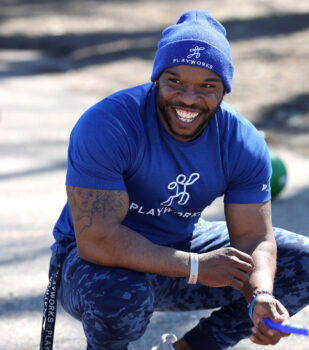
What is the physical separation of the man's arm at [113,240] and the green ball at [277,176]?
9.59 ft

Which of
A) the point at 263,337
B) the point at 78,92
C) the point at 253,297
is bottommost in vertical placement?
the point at 263,337

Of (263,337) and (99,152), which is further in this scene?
(99,152)

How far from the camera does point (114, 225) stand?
2902 mm

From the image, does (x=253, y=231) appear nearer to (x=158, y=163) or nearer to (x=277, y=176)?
(x=158, y=163)

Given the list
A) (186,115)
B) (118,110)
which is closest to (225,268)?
(186,115)

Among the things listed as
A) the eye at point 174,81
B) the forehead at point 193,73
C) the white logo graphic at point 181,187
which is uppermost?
the forehead at point 193,73

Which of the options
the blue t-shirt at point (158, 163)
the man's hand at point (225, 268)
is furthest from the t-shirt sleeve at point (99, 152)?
the man's hand at point (225, 268)

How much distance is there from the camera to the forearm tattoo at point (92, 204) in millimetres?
2902

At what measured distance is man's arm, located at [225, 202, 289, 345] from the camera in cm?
280

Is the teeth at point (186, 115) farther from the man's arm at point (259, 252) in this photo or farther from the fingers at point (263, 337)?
the fingers at point (263, 337)

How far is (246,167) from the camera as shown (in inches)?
124

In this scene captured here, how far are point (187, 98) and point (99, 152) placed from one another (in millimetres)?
438

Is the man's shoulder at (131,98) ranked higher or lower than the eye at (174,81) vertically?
lower

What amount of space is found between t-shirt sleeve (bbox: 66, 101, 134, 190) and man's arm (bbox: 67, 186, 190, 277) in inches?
1.7
